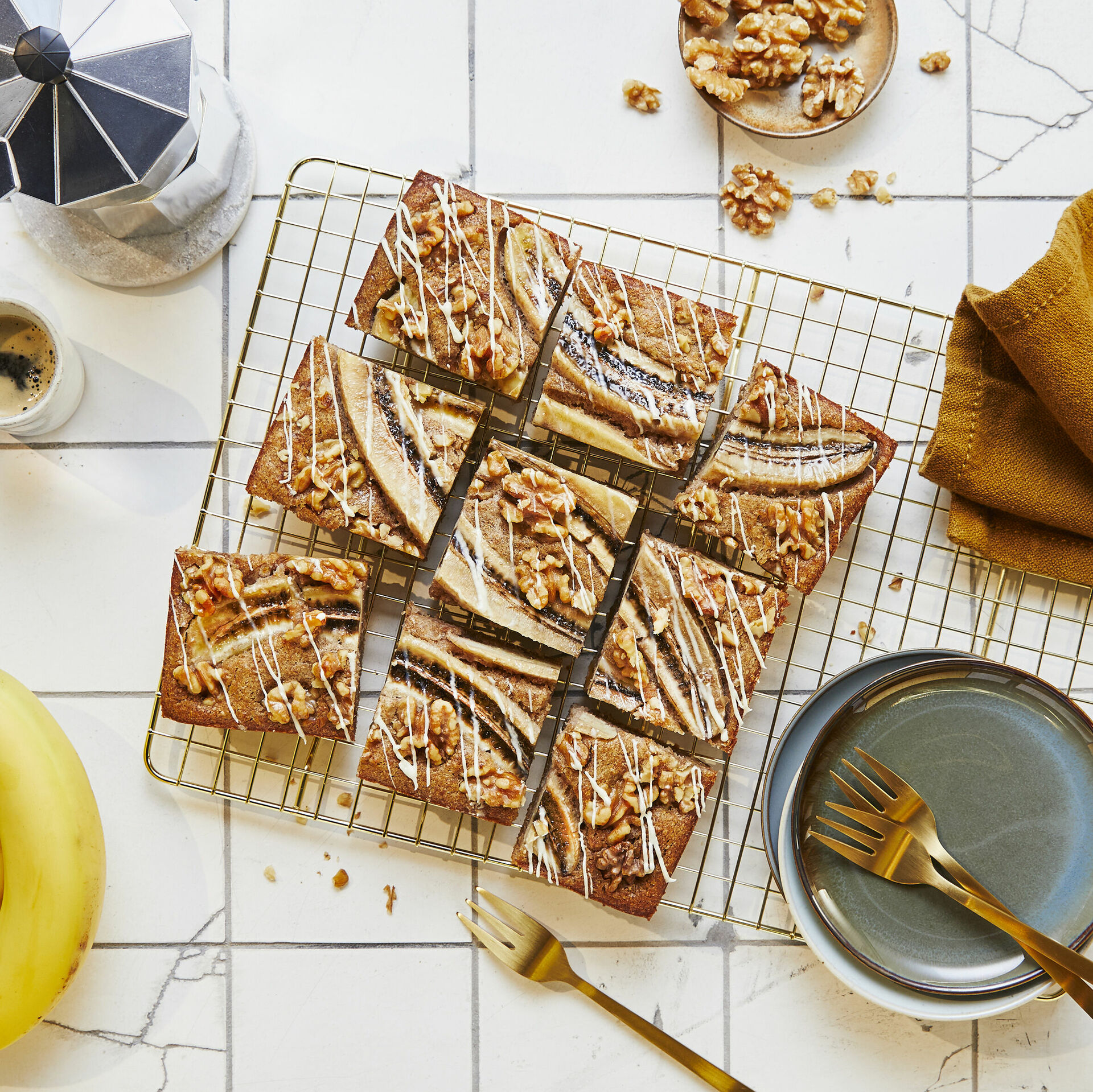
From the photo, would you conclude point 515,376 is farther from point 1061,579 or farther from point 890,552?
point 1061,579

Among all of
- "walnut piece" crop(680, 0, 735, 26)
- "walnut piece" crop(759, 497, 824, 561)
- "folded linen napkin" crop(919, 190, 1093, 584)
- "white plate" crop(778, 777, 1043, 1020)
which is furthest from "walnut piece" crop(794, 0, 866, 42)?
"white plate" crop(778, 777, 1043, 1020)

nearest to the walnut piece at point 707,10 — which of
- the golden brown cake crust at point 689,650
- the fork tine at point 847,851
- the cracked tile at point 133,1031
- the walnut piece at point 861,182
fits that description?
the walnut piece at point 861,182

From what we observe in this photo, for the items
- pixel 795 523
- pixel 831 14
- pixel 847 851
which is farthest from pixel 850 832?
pixel 831 14

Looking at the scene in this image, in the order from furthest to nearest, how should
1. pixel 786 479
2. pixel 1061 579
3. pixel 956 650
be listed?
pixel 1061 579
pixel 786 479
pixel 956 650

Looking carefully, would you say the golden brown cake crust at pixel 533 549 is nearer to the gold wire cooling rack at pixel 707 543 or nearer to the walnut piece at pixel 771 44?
the gold wire cooling rack at pixel 707 543

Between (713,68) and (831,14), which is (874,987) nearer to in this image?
(713,68)

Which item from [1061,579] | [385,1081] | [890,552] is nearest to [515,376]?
[890,552]
